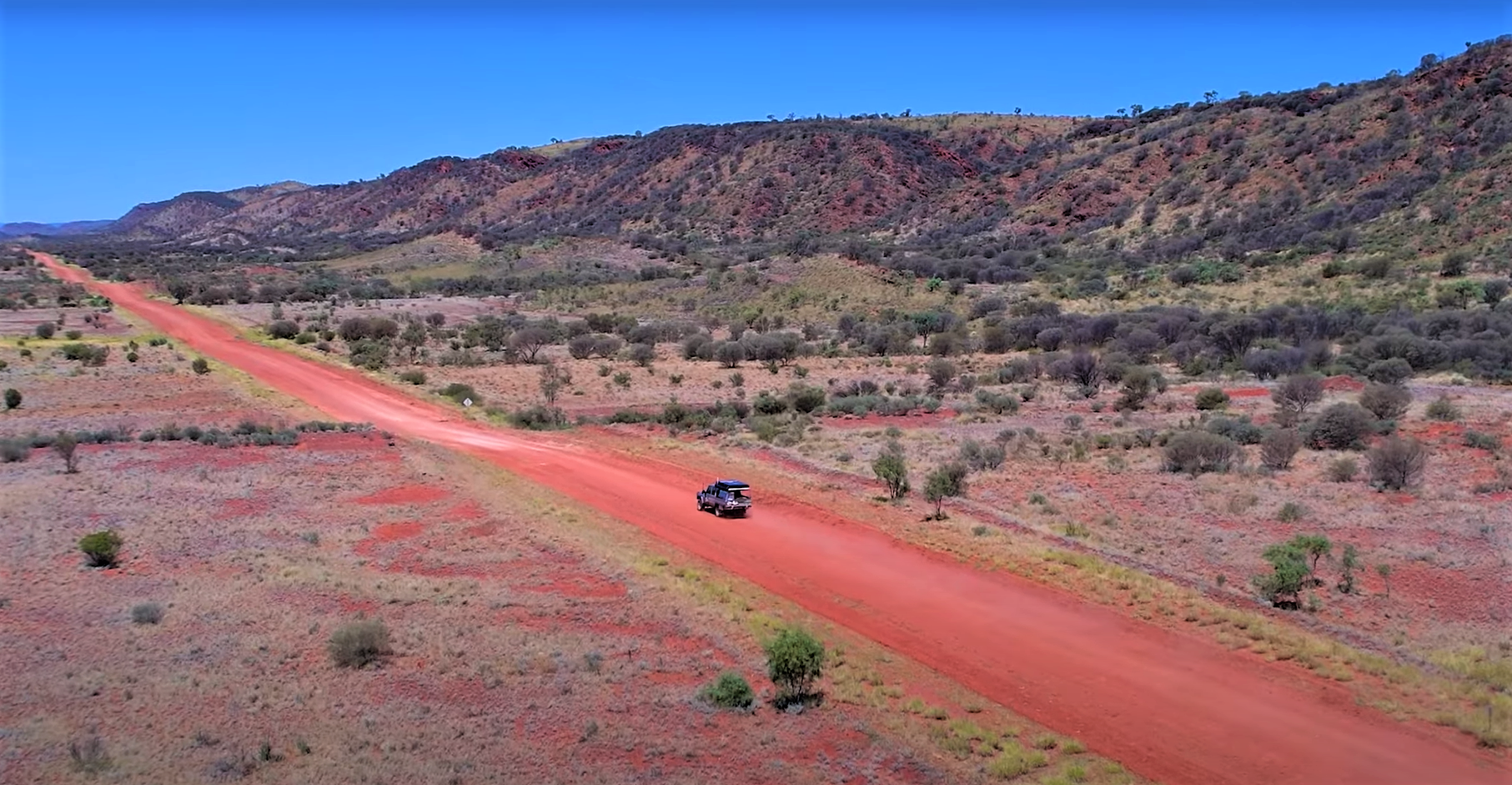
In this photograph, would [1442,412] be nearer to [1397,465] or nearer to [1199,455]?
[1397,465]

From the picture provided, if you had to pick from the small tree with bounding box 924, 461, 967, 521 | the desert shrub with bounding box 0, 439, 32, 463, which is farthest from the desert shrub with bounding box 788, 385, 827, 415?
the desert shrub with bounding box 0, 439, 32, 463

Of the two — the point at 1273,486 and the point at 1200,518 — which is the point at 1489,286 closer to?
the point at 1273,486

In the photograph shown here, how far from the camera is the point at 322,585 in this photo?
18.3m

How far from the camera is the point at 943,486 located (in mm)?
23359

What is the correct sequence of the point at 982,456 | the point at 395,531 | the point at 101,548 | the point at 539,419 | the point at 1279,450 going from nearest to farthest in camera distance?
the point at 101,548 < the point at 395,531 < the point at 1279,450 < the point at 982,456 < the point at 539,419

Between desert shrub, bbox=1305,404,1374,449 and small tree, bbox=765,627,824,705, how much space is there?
65.1 feet

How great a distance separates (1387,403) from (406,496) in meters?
27.0

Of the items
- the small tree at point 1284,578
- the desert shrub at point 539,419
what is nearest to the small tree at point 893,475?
the small tree at point 1284,578

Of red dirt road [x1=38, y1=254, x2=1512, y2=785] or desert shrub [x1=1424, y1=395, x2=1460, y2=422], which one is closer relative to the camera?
red dirt road [x1=38, y1=254, x2=1512, y2=785]

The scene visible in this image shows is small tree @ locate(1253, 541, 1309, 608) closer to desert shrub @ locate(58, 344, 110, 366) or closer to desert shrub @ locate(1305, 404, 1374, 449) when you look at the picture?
desert shrub @ locate(1305, 404, 1374, 449)

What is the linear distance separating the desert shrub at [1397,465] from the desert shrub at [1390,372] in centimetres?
Result: 1601

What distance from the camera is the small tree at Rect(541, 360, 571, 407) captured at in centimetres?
4138

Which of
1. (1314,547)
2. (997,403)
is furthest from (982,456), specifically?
(1314,547)

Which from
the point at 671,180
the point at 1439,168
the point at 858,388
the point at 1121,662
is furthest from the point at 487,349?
the point at 671,180
